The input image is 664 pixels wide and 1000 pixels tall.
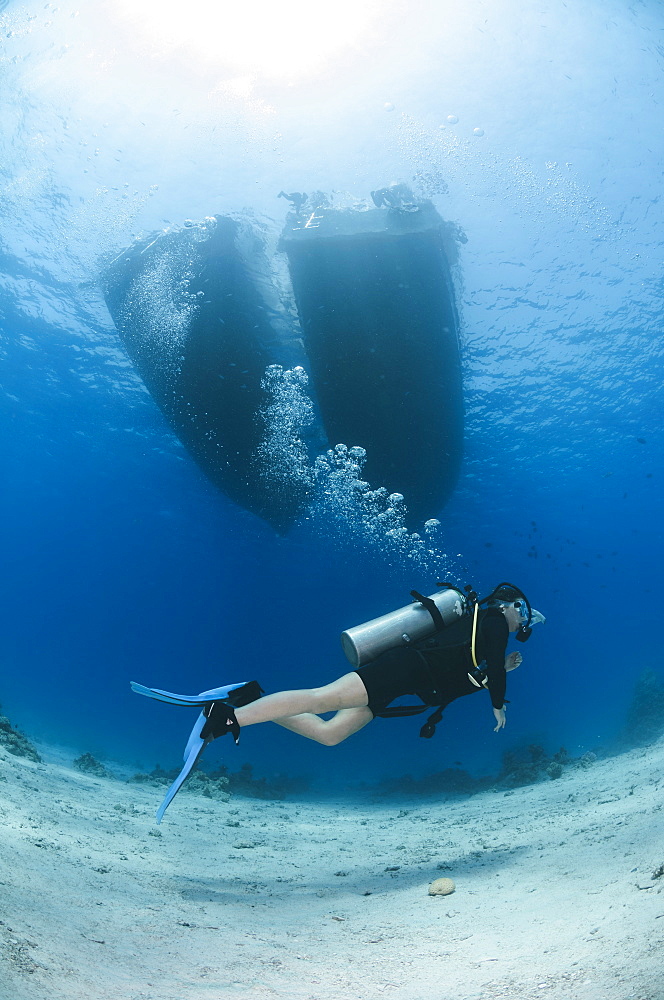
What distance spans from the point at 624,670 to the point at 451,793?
46.2 metres

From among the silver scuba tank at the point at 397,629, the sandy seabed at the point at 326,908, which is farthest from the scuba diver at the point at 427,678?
the sandy seabed at the point at 326,908

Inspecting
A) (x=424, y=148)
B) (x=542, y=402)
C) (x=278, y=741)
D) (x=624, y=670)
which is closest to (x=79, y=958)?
(x=424, y=148)

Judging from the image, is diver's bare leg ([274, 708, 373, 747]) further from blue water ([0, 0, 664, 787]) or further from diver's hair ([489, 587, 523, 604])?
blue water ([0, 0, 664, 787])

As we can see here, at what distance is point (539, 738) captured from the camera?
18391 millimetres

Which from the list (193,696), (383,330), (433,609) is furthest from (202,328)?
(193,696)

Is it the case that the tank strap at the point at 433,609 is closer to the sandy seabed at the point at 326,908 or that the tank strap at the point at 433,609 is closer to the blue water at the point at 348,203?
the sandy seabed at the point at 326,908

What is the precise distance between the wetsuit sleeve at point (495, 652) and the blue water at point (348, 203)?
12.3m

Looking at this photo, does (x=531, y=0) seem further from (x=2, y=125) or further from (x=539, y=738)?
(x=539, y=738)

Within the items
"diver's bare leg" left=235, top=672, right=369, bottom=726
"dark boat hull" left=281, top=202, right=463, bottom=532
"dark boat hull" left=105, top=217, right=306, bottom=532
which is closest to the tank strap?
"diver's bare leg" left=235, top=672, right=369, bottom=726

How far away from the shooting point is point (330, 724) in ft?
14.3

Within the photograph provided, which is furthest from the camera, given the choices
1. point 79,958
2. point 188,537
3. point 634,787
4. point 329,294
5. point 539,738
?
point 188,537

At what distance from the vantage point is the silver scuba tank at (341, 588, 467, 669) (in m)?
4.82

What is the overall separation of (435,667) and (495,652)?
1.87 ft

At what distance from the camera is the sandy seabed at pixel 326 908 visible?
2.15 metres
